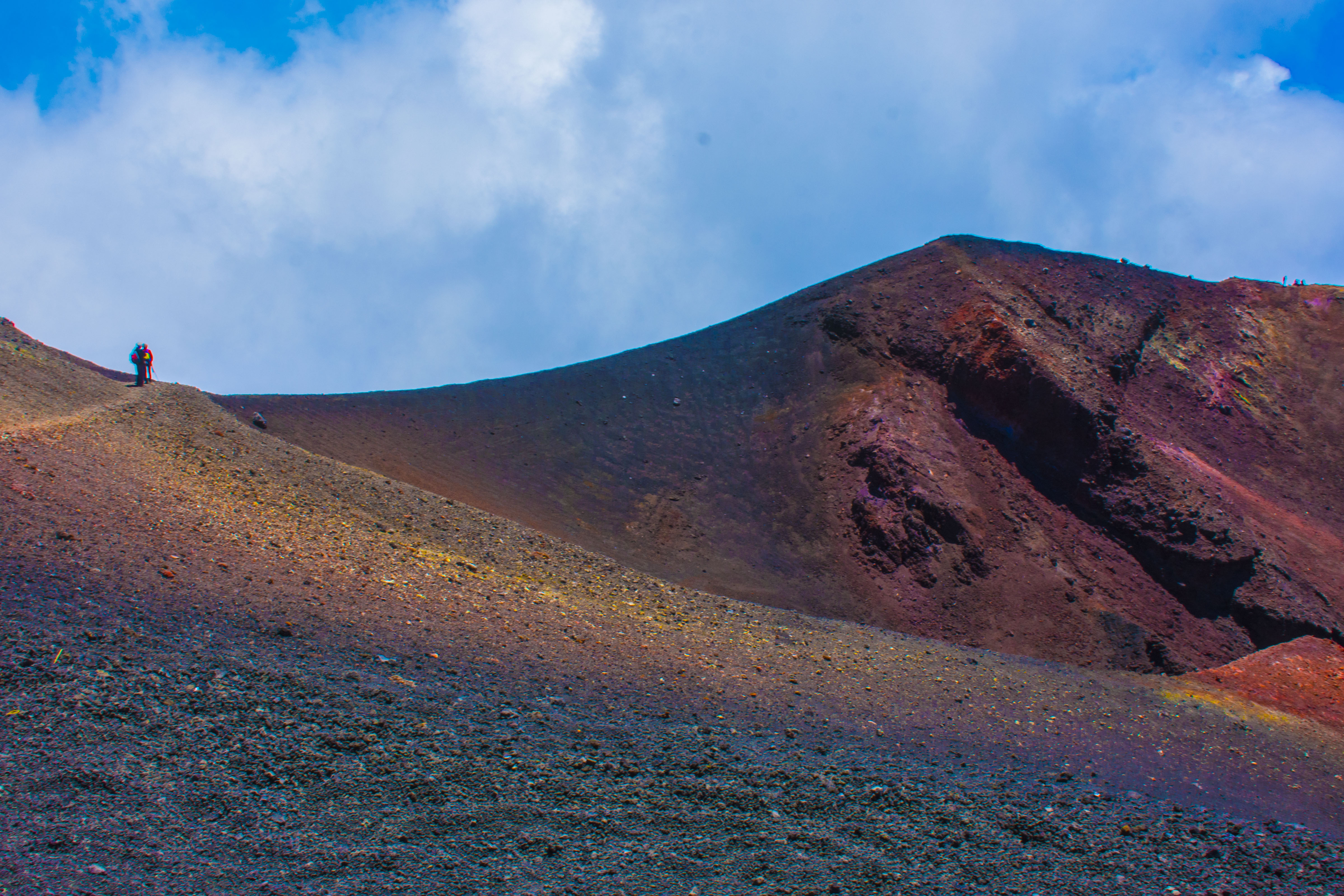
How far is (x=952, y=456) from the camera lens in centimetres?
1873

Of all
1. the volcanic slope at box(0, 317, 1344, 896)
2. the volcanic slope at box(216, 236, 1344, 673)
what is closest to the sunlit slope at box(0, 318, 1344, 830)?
the volcanic slope at box(0, 317, 1344, 896)

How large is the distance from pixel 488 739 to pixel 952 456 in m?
15.4

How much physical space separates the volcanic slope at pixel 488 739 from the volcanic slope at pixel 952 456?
490cm

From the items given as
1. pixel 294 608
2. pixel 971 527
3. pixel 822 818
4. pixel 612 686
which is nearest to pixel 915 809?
pixel 822 818

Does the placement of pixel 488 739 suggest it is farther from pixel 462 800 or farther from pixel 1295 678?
pixel 1295 678

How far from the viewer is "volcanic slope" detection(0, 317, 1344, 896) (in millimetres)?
4555

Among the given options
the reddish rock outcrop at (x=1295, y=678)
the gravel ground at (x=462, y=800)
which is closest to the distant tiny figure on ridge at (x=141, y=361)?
the gravel ground at (x=462, y=800)

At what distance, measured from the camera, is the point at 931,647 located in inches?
481

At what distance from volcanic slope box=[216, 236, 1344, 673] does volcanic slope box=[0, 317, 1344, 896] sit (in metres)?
4.90

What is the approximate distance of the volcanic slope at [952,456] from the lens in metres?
15.9

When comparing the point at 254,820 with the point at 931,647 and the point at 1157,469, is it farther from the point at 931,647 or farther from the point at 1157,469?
the point at 1157,469

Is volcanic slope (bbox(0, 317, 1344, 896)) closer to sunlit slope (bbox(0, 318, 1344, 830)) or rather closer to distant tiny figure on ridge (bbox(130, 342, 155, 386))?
sunlit slope (bbox(0, 318, 1344, 830))

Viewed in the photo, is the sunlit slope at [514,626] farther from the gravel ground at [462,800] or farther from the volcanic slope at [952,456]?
the volcanic slope at [952,456]

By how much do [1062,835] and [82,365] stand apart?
2044 centimetres
